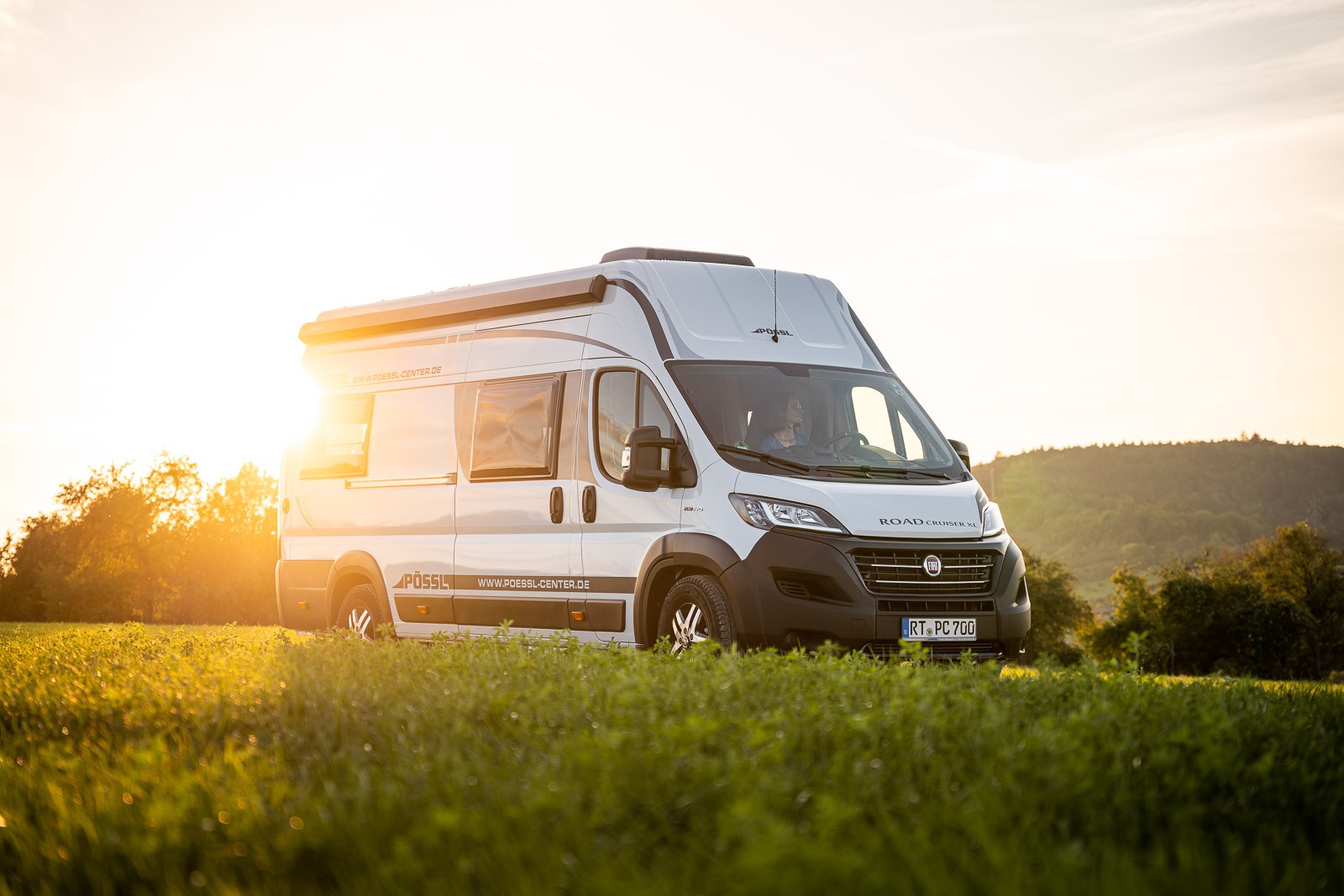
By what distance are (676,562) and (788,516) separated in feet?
3.24

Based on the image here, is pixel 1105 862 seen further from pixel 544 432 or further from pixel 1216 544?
pixel 1216 544

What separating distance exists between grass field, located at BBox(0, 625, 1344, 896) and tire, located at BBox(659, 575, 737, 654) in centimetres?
230

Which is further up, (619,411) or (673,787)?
(619,411)

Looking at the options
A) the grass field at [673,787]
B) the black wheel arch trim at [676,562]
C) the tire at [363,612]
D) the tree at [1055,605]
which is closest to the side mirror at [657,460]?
the black wheel arch trim at [676,562]

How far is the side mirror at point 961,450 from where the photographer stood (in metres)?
11.4

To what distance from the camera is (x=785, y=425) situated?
34.3 feet

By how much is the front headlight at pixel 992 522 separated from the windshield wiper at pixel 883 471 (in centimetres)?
38

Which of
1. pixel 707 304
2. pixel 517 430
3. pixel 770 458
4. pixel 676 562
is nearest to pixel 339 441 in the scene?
pixel 517 430

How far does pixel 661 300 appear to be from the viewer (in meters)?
10.9

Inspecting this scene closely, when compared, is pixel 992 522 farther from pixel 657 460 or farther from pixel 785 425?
pixel 657 460

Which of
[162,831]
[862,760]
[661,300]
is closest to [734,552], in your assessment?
[661,300]

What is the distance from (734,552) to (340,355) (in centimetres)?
605

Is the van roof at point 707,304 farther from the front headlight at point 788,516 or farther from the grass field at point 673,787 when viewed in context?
the grass field at point 673,787

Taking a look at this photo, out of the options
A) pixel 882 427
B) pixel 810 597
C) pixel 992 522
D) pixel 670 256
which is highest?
pixel 670 256
